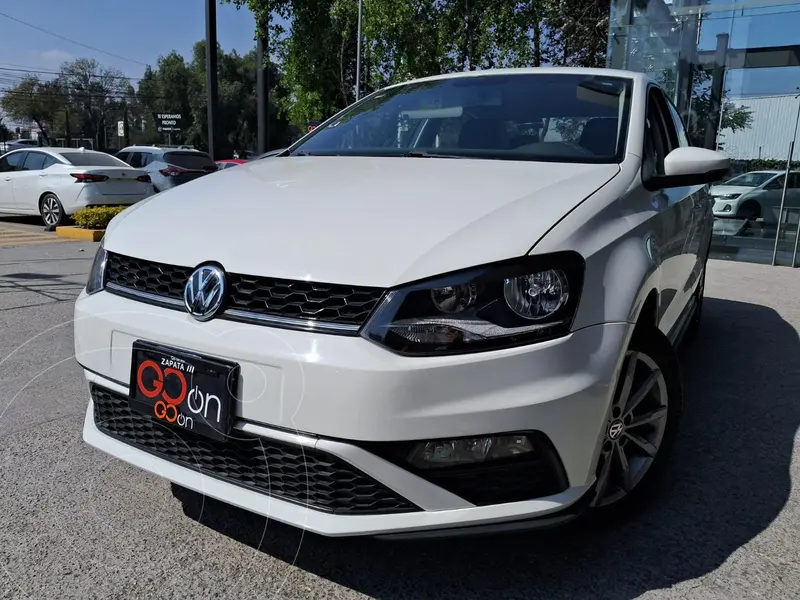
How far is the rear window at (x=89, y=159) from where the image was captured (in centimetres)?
1104

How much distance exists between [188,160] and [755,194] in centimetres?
1067

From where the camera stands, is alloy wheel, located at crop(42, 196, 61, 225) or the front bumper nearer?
the front bumper

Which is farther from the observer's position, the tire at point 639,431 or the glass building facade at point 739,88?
the glass building facade at point 739,88

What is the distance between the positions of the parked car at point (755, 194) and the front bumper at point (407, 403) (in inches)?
342

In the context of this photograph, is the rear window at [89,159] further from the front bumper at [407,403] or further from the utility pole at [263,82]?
the front bumper at [407,403]

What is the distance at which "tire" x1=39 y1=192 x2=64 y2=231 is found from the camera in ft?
35.3

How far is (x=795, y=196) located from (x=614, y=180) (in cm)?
869

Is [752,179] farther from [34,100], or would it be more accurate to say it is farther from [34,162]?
[34,100]

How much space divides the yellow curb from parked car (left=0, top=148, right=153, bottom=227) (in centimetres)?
73

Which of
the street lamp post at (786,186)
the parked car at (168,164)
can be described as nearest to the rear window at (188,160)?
the parked car at (168,164)

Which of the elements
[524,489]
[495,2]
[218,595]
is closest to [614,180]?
[524,489]

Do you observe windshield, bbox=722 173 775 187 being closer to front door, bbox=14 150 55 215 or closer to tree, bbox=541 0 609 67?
tree, bbox=541 0 609 67

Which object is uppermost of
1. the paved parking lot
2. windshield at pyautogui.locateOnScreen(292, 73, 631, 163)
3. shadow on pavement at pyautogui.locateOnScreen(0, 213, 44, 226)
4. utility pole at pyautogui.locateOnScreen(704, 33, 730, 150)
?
utility pole at pyautogui.locateOnScreen(704, 33, 730, 150)

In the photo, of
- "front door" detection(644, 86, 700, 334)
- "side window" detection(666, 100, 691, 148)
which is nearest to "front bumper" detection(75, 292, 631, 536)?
"front door" detection(644, 86, 700, 334)
